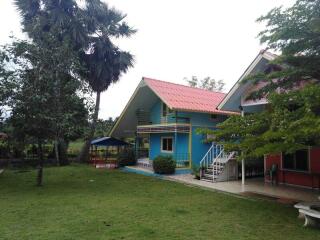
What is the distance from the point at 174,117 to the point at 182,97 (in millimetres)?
1614

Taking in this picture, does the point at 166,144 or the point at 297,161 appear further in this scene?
the point at 166,144

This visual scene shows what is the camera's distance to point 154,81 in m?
19.1

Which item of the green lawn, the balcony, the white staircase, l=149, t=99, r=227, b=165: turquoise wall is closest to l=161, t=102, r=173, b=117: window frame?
l=149, t=99, r=227, b=165: turquoise wall

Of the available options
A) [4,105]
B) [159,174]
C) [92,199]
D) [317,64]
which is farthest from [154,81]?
[317,64]

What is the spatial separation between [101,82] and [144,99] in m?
4.49

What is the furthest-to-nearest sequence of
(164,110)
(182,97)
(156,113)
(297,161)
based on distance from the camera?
(156,113)
(164,110)
(182,97)
(297,161)

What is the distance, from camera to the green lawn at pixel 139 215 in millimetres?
6537

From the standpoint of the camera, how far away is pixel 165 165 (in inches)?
662

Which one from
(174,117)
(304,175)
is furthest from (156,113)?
(304,175)

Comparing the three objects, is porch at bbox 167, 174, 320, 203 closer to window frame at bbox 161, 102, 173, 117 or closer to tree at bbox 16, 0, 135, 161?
window frame at bbox 161, 102, 173, 117

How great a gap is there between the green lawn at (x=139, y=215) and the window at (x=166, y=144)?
23.7ft

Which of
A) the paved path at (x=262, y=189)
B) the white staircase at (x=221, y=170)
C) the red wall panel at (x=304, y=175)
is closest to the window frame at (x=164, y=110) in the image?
the white staircase at (x=221, y=170)

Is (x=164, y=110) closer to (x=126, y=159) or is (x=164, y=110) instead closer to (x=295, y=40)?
(x=126, y=159)

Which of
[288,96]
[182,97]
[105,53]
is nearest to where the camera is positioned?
[288,96]
